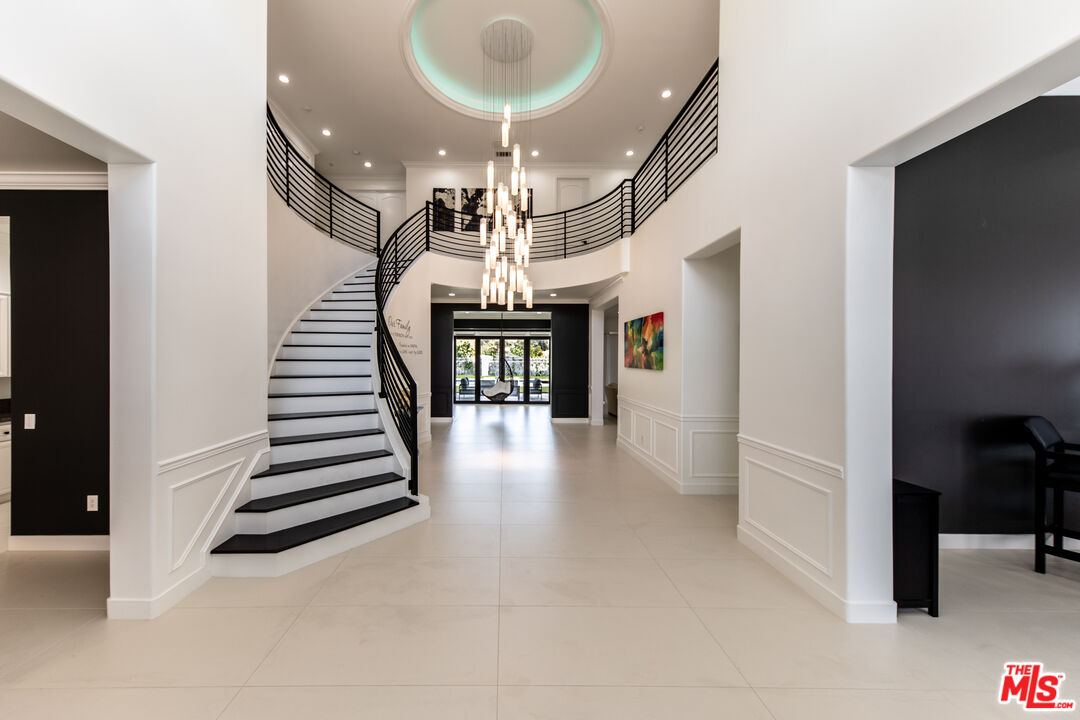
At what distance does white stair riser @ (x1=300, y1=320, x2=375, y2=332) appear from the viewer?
19.8 ft

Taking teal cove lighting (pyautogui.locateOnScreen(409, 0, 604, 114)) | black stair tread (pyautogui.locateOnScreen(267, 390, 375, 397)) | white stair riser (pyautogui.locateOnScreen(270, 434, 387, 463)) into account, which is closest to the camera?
white stair riser (pyautogui.locateOnScreen(270, 434, 387, 463))

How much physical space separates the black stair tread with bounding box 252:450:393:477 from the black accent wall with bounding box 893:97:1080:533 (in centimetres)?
468

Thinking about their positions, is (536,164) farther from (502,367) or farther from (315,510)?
(315,510)

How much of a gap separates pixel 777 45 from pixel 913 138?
1.58 metres

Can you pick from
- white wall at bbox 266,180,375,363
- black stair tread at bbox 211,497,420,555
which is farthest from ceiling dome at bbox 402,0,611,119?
black stair tread at bbox 211,497,420,555

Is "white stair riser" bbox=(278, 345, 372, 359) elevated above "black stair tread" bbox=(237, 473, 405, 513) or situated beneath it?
elevated above

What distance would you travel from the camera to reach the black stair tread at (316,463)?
3.66 meters

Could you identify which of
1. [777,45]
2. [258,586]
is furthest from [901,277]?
[258,586]

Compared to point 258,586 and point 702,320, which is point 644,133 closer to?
point 702,320

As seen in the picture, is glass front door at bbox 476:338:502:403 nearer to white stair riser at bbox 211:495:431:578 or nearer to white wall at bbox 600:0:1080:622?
white stair riser at bbox 211:495:431:578

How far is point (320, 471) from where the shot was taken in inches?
151

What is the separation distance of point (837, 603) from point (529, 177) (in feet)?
33.3

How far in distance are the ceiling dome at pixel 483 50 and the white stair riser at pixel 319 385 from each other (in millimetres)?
4868
